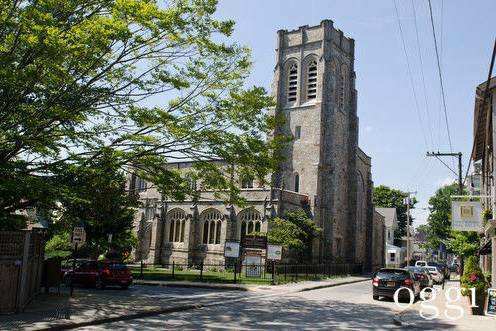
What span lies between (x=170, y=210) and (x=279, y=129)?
13.5 metres

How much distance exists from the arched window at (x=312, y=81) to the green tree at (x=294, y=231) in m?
12.8

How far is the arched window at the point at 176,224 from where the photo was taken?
4434 centimetres

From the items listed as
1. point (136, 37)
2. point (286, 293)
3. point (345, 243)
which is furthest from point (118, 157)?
point (345, 243)

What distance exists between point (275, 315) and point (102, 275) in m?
10.8

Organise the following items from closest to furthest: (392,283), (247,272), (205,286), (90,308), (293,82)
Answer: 1. (90,308)
2. (392,283)
3. (205,286)
4. (247,272)
5. (293,82)

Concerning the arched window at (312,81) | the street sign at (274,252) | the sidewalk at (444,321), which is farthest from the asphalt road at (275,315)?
the arched window at (312,81)

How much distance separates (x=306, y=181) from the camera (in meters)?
45.4

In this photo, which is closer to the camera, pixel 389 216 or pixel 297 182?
pixel 297 182

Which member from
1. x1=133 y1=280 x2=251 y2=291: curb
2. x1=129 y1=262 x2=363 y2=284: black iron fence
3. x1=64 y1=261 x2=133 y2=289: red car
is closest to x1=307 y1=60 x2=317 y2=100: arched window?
x1=129 y1=262 x2=363 y2=284: black iron fence

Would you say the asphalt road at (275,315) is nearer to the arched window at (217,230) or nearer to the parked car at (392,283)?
the parked car at (392,283)

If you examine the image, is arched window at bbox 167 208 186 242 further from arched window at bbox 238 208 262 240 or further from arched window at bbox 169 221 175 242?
arched window at bbox 238 208 262 240

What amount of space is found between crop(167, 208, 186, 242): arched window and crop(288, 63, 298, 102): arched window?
641 inches

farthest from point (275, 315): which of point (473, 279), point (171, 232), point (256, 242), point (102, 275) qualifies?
point (171, 232)

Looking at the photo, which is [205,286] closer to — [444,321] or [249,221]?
[444,321]
